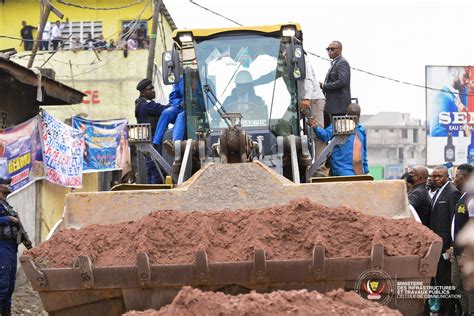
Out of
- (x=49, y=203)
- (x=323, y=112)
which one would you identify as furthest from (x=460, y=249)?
(x=49, y=203)

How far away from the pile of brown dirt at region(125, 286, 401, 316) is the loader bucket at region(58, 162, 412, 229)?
1.93m

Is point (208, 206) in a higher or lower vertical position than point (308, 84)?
lower

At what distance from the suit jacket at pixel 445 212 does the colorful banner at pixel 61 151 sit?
7.93 metres

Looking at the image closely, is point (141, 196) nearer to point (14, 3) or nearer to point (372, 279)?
point (372, 279)

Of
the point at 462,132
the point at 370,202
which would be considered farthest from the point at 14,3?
the point at 370,202

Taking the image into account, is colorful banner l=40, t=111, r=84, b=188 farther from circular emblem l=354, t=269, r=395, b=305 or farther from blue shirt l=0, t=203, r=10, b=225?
circular emblem l=354, t=269, r=395, b=305

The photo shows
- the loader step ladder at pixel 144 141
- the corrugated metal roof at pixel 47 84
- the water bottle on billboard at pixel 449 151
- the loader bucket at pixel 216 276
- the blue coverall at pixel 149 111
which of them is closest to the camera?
the loader bucket at pixel 216 276

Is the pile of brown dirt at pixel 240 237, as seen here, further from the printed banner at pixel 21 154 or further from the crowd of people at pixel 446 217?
the printed banner at pixel 21 154

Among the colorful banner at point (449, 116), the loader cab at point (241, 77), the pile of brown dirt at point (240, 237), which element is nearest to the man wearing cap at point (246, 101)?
the loader cab at point (241, 77)

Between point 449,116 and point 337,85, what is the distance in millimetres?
20435

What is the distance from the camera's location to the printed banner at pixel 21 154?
1458cm

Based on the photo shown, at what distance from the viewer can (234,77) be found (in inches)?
406

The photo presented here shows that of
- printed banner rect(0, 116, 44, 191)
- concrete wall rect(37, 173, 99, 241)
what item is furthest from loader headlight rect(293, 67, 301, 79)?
concrete wall rect(37, 173, 99, 241)

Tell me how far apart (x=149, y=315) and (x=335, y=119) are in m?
4.33
